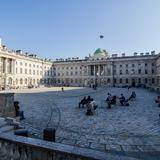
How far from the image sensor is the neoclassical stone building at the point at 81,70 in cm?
7088

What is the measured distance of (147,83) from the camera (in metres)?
81.1

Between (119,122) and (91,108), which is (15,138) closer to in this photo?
(119,122)

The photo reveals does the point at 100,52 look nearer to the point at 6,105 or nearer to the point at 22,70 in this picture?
the point at 22,70

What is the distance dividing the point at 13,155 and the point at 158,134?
283 inches

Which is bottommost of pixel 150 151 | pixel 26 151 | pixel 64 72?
pixel 150 151

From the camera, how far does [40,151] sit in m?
5.21

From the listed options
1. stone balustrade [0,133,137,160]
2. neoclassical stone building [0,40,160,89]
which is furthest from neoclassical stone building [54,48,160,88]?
stone balustrade [0,133,137,160]

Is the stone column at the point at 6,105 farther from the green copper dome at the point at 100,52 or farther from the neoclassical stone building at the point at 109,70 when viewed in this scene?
the green copper dome at the point at 100,52

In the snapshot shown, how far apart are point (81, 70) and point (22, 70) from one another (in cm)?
2954

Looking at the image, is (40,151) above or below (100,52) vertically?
below

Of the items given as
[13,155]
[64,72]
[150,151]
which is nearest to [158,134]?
[150,151]

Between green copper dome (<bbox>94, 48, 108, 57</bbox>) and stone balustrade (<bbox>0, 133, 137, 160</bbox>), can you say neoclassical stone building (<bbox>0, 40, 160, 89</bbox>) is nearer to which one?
green copper dome (<bbox>94, 48, 108, 57</bbox>)

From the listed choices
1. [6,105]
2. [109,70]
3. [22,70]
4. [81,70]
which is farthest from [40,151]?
[81,70]

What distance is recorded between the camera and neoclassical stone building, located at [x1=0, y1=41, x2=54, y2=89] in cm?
6682
